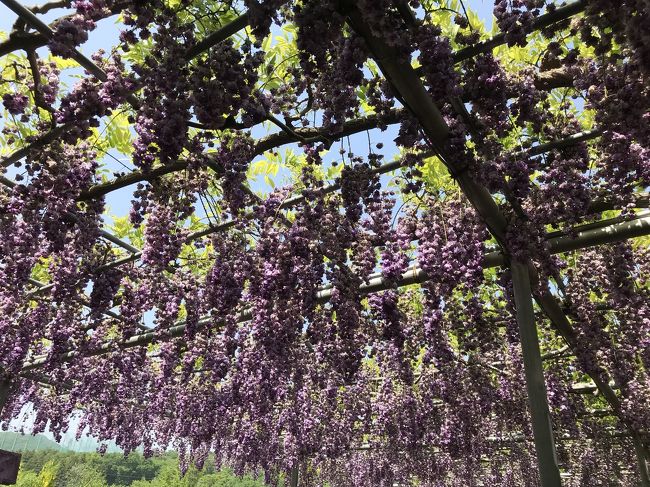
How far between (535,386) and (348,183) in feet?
8.59

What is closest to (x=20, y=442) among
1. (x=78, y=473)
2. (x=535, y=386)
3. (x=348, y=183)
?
(x=78, y=473)

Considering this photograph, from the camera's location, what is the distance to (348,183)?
3434 mm

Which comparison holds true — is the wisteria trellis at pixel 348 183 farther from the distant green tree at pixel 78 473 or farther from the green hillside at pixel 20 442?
the green hillside at pixel 20 442

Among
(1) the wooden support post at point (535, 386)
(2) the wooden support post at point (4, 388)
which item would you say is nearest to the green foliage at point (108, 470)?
(2) the wooden support post at point (4, 388)

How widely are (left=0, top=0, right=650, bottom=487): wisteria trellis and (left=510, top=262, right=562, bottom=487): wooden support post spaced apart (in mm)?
24

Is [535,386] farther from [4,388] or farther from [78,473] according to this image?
[78,473]

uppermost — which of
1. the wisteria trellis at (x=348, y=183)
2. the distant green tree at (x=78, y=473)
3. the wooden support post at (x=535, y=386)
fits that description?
the wisteria trellis at (x=348, y=183)

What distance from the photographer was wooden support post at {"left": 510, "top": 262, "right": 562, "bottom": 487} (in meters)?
3.82

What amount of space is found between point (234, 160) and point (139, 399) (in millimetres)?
14881

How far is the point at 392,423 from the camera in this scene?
11125 mm

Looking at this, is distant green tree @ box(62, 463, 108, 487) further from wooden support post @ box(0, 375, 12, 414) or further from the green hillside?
the green hillside

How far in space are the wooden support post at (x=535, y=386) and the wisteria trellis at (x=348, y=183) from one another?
0.08ft

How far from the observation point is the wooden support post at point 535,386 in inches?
150

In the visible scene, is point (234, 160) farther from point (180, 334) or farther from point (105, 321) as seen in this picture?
point (105, 321)
